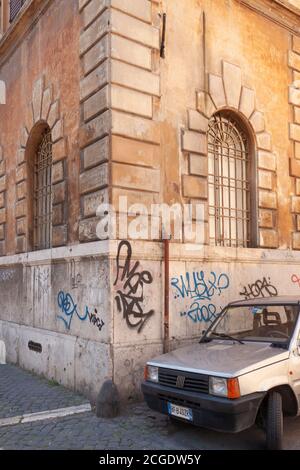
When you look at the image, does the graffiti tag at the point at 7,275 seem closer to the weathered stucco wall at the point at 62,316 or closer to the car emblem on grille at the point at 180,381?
the weathered stucco wall at the point at 62,316

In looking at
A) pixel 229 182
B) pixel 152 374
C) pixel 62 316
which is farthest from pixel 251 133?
pixel 152 374

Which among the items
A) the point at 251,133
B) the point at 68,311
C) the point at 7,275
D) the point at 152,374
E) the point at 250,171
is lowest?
the point at 152,374

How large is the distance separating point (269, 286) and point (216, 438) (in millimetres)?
4366

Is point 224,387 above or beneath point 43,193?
beneath

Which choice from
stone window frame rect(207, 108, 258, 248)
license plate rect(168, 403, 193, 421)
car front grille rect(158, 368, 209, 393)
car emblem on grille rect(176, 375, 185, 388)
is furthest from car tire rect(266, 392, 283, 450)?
stone window frame rect(207, 108, 258, 248)

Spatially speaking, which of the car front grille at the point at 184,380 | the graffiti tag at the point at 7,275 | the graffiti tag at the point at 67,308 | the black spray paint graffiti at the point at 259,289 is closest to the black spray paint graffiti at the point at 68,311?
the graffiti tag at the point at 67,308

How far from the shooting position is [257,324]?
603 centimetres

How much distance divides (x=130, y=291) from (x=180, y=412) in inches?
91.4

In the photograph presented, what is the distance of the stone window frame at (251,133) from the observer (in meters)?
8.13

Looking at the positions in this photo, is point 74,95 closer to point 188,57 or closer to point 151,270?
point 188,57

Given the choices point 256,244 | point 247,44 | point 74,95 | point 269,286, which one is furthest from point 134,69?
point 269,286

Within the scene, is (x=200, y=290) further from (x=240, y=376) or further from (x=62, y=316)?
(x=240, y=376)

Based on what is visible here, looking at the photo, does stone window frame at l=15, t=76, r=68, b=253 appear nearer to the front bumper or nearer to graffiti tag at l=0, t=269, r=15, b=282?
graffiti tag at l=0, t=269, r=15, b=282

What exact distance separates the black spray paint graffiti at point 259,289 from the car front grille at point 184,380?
3582mm
